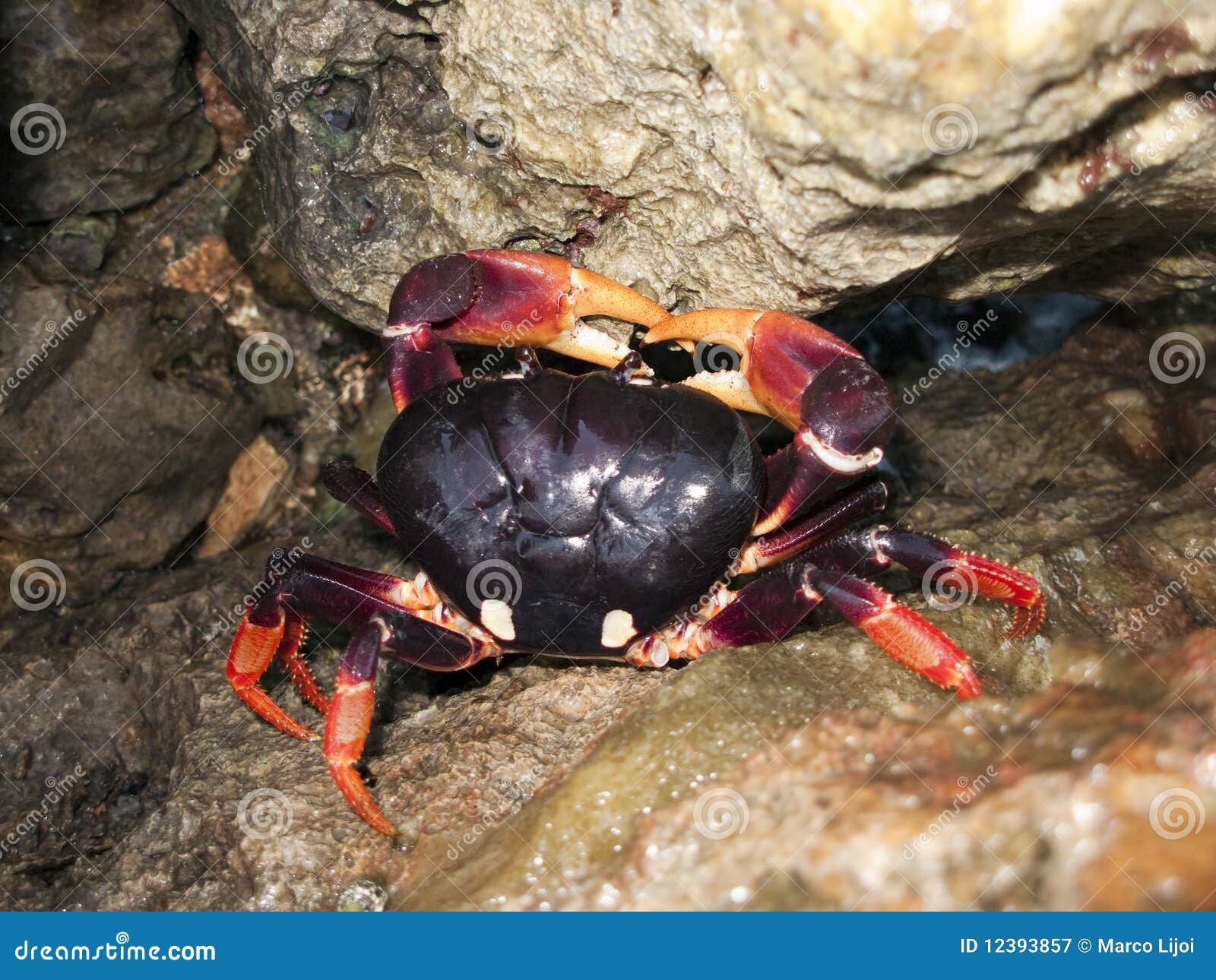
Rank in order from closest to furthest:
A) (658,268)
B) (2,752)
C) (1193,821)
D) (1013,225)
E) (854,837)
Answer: (1193,821) → (854,837) → (1013,225) → (658,268) → (2,752)

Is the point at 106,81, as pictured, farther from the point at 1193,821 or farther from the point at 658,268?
the point at 1193,821

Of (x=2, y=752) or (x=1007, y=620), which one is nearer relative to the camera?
(x=1007, y=620)

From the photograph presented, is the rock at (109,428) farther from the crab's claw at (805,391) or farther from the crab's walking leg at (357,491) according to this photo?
the crab's claw at (805,391)

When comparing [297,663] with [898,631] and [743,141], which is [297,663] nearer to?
[898,631]

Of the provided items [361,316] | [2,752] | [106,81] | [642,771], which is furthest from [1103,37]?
[2,752]

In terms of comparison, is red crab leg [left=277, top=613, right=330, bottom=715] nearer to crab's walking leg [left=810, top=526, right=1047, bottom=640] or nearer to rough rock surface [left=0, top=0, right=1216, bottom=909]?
rough rock surface [left=0, top=0, right=1216, bottom=909]

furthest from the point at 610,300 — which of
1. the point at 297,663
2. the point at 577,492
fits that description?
the point at 297,663
